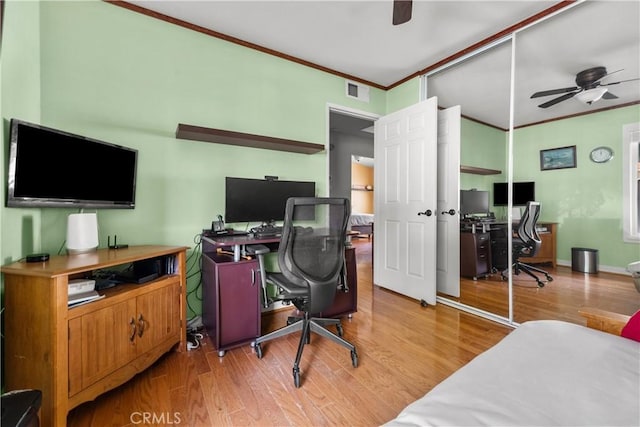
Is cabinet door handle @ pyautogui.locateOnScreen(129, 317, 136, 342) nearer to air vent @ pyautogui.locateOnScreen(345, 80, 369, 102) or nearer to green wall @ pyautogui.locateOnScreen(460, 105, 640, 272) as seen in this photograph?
air vent @ pyautogui.locateOnScreen(345, 80, 369, 102)

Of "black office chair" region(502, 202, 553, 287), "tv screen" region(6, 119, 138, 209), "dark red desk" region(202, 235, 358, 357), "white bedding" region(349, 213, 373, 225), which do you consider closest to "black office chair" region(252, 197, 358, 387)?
"dark red desk" region(202, 235, 358, 357)

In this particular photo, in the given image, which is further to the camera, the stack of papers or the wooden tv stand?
the stack of papers

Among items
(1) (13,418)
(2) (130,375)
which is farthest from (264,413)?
(1) (13,418)

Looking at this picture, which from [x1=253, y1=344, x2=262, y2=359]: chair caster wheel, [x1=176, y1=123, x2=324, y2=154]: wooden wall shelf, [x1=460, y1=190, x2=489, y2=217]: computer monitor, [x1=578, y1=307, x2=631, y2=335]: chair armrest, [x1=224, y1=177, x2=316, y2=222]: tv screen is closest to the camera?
[x1=578, y1=307, x2=631, y2=335]: chair armrest

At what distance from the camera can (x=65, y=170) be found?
5.16ft

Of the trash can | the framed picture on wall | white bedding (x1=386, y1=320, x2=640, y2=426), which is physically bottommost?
the trash can

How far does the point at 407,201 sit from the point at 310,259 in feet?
5.63

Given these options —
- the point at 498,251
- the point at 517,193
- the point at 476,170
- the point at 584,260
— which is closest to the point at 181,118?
the point at 476,170

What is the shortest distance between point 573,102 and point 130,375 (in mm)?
4555

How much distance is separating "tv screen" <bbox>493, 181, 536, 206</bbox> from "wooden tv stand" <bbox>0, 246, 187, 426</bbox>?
10.4ft

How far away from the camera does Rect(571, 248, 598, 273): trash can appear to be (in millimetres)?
2832

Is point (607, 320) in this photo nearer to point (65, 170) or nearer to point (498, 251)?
point (65, 170)

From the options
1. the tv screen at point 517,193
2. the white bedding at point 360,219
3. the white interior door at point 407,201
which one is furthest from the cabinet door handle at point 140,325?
the white bedding at point 360,219

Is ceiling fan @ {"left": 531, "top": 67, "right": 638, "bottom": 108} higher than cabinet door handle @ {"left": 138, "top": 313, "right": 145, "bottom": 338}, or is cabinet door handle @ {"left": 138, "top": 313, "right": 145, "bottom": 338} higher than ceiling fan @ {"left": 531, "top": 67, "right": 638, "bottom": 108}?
ceiling fan @ {"left": 531, "top": 67, "right": 638, "bottom": 108}
